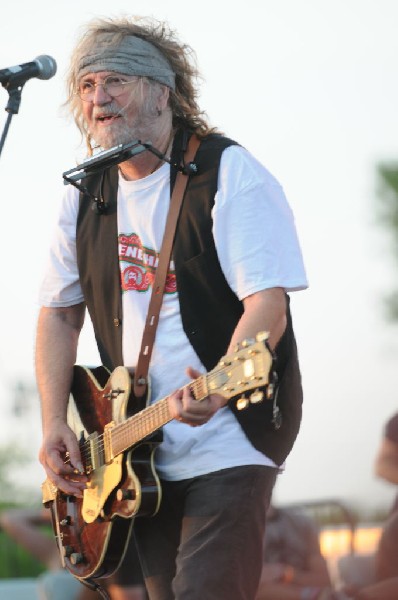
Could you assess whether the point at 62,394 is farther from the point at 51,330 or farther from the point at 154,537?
the point at 154,537

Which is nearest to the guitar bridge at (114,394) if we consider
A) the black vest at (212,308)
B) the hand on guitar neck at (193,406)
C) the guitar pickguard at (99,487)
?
the guitar pickguard at (99,487)

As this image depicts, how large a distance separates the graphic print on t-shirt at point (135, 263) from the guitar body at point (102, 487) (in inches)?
9.9

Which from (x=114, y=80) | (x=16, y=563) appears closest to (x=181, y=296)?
(x=114, y=80)

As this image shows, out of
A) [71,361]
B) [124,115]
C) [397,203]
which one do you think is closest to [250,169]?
[124,115]

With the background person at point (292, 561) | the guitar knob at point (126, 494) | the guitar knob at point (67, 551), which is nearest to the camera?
the guitar knob at point (126, 494)

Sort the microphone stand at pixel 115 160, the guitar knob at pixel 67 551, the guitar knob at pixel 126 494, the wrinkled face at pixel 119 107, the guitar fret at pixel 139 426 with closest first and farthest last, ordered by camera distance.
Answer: the guitar fret at pixel 139 426 < the guitar knob at pixel 126 494 < the microphone stand at pixel 115 160 < the wrinkled face at pixel 119 107 < the guitar knob at pixel 67 551

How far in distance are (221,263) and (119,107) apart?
1.98ft

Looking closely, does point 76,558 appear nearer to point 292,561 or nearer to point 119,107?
point 119,107

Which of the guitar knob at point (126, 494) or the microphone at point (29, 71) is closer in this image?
the guitar knob at point (126, 494)

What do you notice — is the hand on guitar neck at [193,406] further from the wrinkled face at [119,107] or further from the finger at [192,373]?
the wrinkled face at [119,107]

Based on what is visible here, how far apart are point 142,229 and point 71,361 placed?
0.57 m

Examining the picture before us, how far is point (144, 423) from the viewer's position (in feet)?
9.70

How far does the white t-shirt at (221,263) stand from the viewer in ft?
9.49

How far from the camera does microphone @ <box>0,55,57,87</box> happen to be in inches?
122
